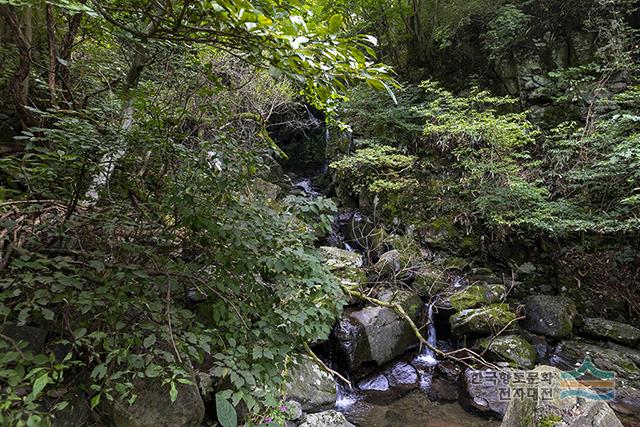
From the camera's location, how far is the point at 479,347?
198 inches

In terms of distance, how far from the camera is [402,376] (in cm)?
499

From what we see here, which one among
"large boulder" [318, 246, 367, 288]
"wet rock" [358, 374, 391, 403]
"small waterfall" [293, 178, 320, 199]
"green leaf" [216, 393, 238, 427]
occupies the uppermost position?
"small waterfall" [293, 178, 320, 199]

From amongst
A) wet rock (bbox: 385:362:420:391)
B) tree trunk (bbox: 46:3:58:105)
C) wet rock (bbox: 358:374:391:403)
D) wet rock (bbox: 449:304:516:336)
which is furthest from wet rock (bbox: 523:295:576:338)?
tree trunk (bbox: 46:3:58:105)

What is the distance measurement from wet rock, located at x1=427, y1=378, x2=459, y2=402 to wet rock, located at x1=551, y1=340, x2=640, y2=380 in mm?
1837

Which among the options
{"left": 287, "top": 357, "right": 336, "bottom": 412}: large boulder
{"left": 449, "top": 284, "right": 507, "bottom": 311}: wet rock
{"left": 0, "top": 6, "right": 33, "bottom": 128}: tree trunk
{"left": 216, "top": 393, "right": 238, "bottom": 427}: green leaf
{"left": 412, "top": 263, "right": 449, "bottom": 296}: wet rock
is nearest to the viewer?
{"left": 216, "top": 393, "right": 238, "bottom": 427}: green leaf

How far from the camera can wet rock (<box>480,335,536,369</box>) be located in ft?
15.4

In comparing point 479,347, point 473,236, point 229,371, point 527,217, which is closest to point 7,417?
point 229,371

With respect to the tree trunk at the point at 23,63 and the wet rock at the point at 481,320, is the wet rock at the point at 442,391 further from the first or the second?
the tree trunk at the point at 23,63

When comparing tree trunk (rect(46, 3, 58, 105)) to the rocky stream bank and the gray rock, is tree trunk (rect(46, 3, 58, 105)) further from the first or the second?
the gray rock

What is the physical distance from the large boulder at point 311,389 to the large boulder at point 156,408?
151 cm

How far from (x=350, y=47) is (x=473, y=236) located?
679 cm

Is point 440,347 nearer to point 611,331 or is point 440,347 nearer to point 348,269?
point 348,269

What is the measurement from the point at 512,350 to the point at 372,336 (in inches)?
81.3
